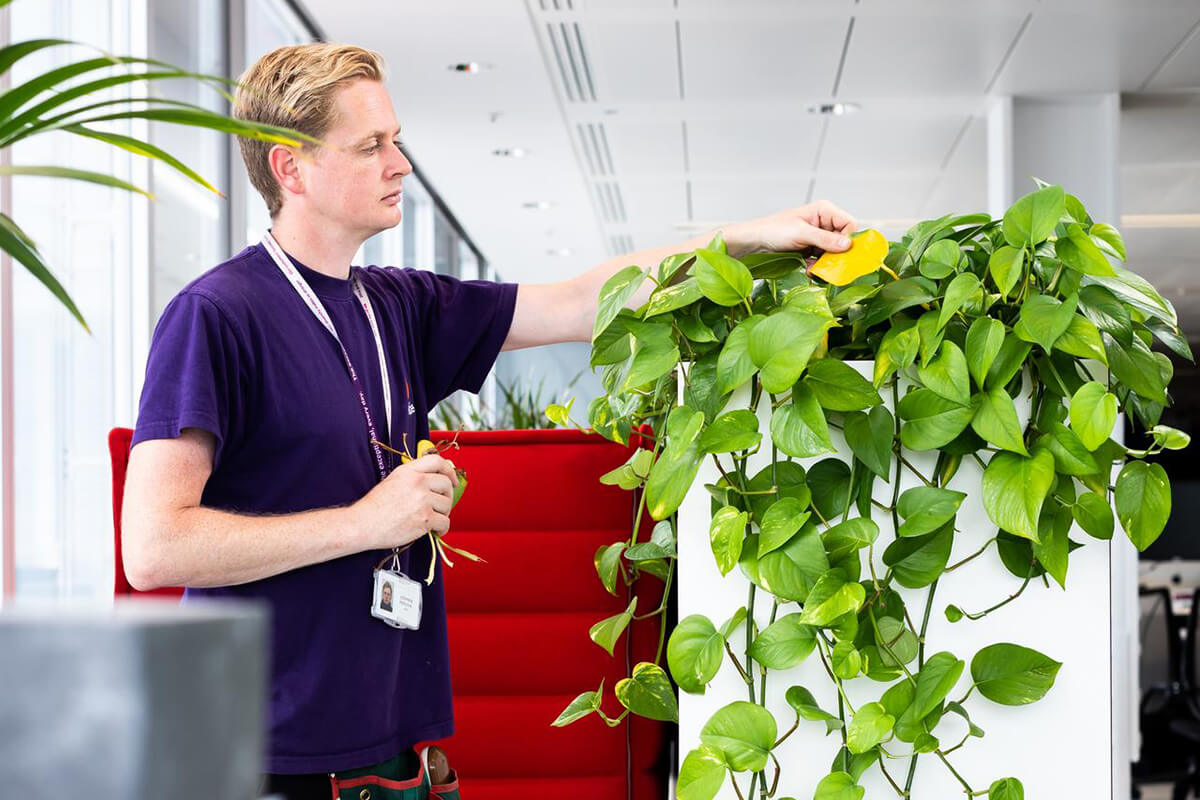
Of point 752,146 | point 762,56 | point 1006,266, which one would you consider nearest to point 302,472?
point 1006,266

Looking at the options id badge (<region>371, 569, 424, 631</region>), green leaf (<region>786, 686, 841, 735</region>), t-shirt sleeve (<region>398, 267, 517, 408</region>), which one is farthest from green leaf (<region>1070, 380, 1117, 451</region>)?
t-shirt sleeve (<region>398, 267, 517, 408</region>)

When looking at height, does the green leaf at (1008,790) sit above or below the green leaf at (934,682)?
below

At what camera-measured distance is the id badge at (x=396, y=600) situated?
48.0 inches

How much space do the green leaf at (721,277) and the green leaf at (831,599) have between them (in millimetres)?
244

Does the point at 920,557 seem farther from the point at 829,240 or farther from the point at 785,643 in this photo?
the point at 829,240

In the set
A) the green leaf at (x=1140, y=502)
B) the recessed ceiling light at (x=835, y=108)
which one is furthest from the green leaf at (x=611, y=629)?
the recessed ceiling light at (x=835, y=108)

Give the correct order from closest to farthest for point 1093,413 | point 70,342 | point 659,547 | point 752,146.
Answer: point 1093,413 → point 659,547 → point 70,342 → point 752,146

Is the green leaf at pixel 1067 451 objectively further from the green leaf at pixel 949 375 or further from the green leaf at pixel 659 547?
the green leaf at pixel 659 547

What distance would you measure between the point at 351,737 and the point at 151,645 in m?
0.97

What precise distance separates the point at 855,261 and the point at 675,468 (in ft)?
0.81

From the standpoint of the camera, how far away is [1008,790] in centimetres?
99

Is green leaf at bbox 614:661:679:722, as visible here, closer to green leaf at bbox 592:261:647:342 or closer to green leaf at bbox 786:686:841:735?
green leaf at bbox 786:686:841:735

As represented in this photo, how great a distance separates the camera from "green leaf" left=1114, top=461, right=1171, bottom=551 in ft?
3.20

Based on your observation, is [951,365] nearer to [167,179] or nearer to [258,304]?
[258,304]
